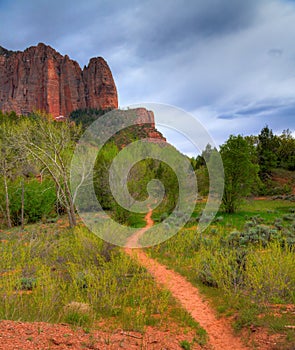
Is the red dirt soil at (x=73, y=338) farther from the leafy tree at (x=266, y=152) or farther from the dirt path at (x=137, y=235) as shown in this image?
the leafy tree at (x=266, y=152)

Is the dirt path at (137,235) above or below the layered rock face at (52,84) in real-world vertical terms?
below

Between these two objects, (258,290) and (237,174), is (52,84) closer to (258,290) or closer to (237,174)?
(237,174)

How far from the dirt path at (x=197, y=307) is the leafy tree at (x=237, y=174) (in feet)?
39.7

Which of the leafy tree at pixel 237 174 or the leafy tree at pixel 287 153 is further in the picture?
the leafy tree at pixel 287 153

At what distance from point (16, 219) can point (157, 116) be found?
18257 millimetres

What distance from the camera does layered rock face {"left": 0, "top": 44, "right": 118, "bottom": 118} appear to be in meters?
97.3

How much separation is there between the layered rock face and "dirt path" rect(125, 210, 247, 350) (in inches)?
3526

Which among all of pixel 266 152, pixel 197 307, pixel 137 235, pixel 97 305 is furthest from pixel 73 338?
pixel 266 152

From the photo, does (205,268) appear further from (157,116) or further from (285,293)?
(157,116)

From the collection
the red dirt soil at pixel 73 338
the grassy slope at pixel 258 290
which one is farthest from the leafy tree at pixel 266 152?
the red dirt soil at pixel 73 338

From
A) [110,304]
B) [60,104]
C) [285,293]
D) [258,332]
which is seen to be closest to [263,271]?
[285,293]

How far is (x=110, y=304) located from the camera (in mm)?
6496

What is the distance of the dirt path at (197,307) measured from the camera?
5.49 metres

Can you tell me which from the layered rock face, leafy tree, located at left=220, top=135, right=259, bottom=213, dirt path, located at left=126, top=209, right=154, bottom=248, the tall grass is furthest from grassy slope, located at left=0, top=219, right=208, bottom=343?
the layered rock face
